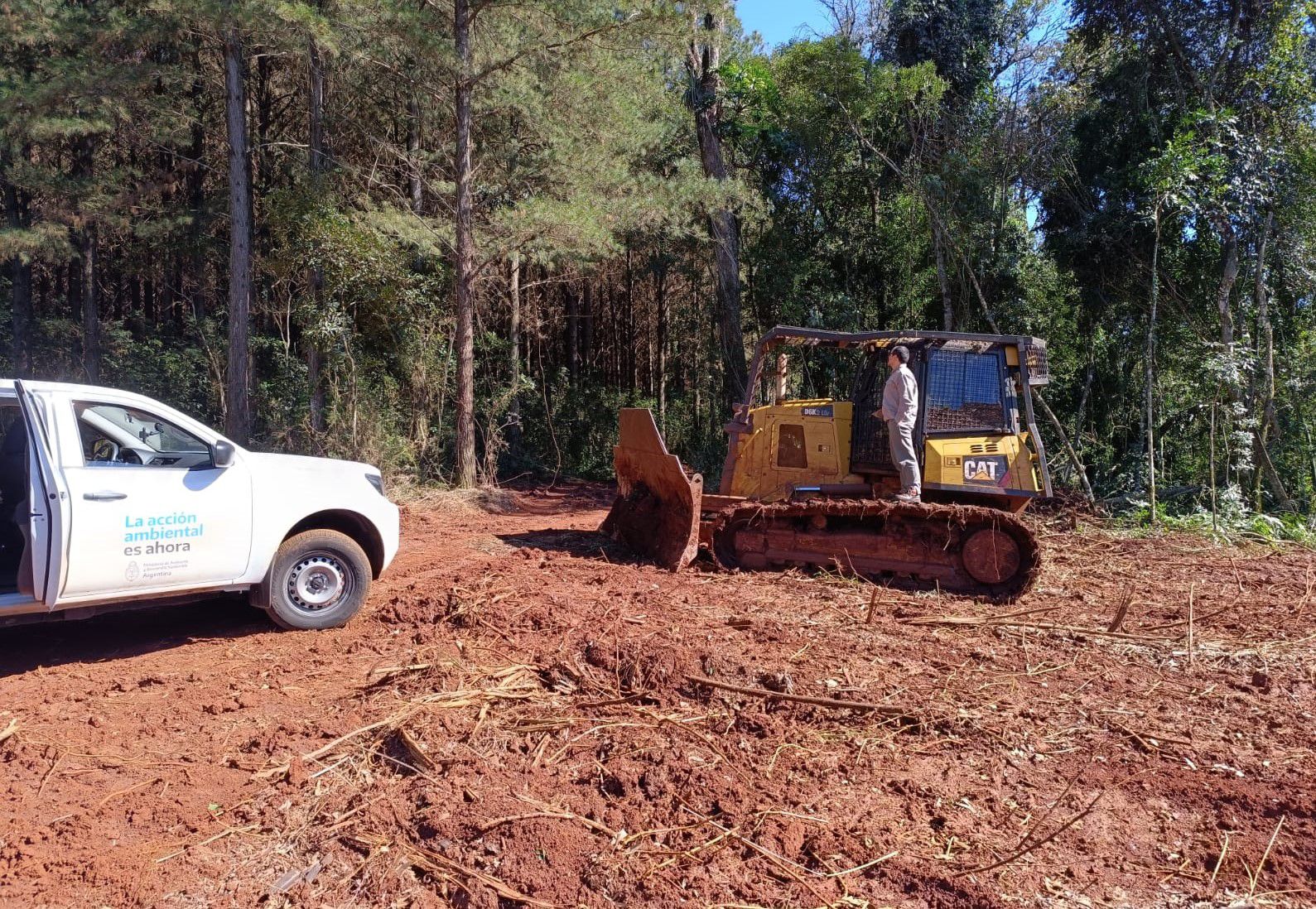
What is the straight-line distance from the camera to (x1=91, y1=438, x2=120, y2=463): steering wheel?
5.66 meters

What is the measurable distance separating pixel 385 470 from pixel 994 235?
485 inches

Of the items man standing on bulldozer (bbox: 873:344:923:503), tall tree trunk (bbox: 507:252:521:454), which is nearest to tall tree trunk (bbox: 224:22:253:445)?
tall tree trunk (bbox: 507:252:521:454)

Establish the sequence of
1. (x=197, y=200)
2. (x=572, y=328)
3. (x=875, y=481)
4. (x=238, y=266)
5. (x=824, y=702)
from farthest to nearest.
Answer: (x=572, y=328), (x=197, y=200), (x=238, y=266), (x=875, y=481), (x=824, y=702)

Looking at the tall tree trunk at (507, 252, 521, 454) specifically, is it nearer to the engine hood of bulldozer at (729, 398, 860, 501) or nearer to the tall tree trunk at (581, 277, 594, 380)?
the tall tree trunk at (581, 277, 594, 380)

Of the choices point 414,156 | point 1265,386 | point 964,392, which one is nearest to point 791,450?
point 964,392

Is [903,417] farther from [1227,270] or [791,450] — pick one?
[1227,270]

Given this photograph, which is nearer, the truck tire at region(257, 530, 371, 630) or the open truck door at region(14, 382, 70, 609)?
the open truck door at region(14, 382, 70, 609)

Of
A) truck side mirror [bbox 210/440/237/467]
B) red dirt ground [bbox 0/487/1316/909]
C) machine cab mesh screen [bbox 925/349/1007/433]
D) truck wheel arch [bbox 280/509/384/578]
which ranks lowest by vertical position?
red dirt ground [bbox 0/487/1316/909]

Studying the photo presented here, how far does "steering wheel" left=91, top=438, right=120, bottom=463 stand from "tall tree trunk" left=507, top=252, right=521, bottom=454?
11666 millimetres

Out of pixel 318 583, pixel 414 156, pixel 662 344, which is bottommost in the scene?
pixel 318 583

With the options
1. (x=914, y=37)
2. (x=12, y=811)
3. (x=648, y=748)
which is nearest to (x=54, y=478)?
(x=12, y=811)

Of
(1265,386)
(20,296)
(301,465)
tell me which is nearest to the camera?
(301,465)

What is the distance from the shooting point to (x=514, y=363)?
59.8 ft

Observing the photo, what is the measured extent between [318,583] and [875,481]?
525 cm
